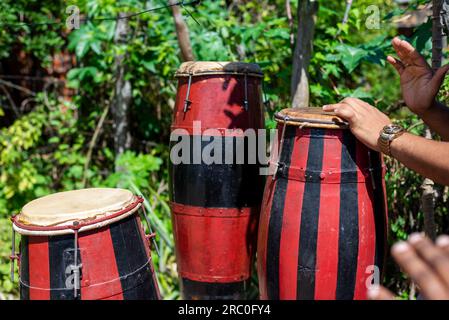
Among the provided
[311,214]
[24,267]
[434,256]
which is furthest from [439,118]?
[24,267]

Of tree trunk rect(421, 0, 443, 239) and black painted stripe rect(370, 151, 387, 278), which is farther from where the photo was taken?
tree trunk rect(421, 0, 443, 239)

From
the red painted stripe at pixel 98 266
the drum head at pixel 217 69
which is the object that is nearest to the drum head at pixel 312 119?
the drum head at pixel 217 69

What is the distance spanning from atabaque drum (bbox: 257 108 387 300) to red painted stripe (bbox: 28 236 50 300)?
874 millimetres

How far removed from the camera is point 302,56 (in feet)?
10.5

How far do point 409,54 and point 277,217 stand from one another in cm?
83

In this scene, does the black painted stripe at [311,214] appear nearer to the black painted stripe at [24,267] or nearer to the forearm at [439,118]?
the forearm at [439,118]

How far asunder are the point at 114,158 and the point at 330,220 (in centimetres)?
307

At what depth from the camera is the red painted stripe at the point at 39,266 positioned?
6.00 ft

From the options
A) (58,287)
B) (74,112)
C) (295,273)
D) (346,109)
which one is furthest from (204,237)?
Answer: (74,112)

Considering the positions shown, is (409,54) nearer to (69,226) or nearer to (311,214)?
(311,214)

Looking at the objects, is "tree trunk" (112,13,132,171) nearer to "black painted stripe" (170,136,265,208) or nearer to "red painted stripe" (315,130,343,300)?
"black painted stripe" (170,136,265,208)

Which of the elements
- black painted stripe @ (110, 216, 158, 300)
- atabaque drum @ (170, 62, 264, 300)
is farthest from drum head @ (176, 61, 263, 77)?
black painted stripe @ (110, 216, 158, 300)

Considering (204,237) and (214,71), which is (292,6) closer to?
(214,71)

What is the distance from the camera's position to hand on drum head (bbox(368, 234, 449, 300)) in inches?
30.1
